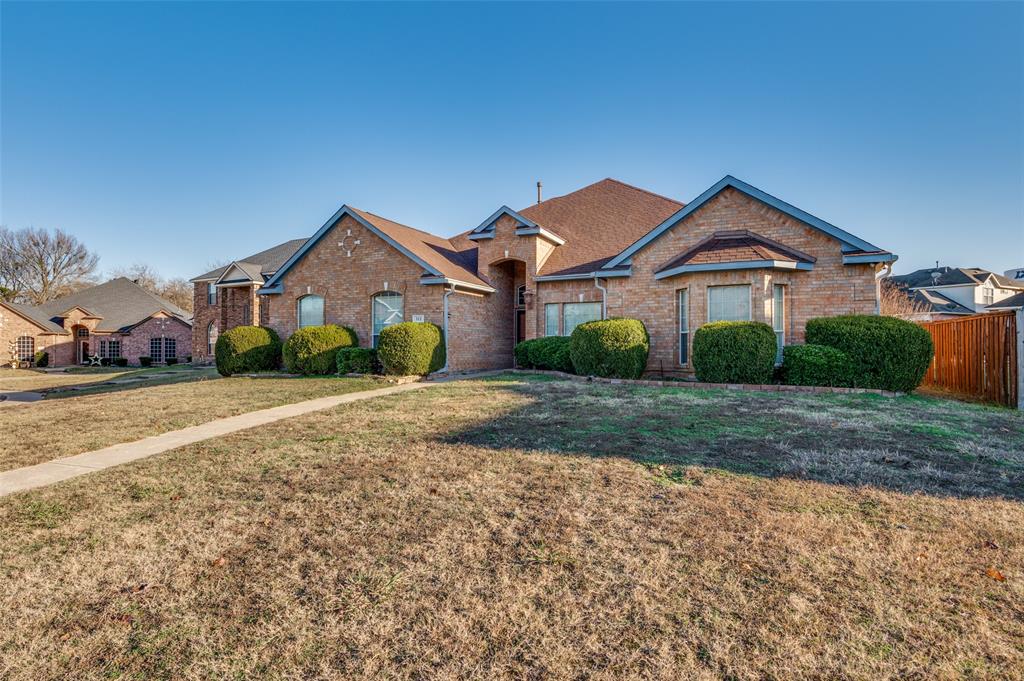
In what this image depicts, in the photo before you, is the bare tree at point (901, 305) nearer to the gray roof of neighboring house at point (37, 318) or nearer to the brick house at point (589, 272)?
the brick house at point (589, 272)

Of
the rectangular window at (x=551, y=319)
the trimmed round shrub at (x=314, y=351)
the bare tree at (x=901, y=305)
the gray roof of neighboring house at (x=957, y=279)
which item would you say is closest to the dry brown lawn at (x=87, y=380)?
the trimmed round shrub at (x=314, y=351)

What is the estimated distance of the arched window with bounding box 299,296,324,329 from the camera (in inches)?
755

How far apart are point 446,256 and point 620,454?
1572cm

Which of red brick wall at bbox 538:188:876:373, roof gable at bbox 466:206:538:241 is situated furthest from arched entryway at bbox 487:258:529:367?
red brick wall at bbox 538:188:876:373

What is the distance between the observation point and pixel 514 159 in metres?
20.7

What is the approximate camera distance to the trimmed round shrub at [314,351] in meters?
17.0

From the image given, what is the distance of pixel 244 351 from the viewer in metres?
18.0

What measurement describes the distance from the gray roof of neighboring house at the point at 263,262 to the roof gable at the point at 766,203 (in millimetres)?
21553

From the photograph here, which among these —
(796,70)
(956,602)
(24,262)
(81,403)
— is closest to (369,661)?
(956,602)

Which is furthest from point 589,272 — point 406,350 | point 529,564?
point 529,564

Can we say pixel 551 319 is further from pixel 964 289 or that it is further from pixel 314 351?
pixel 964 289

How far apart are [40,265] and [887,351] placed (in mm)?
66597

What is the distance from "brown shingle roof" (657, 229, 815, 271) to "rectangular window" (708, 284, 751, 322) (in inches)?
33.8

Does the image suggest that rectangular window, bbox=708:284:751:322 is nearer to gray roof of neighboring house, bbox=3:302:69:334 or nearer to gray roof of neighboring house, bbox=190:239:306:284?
gray roof of neighboring house, bbox=190:239:306:284
